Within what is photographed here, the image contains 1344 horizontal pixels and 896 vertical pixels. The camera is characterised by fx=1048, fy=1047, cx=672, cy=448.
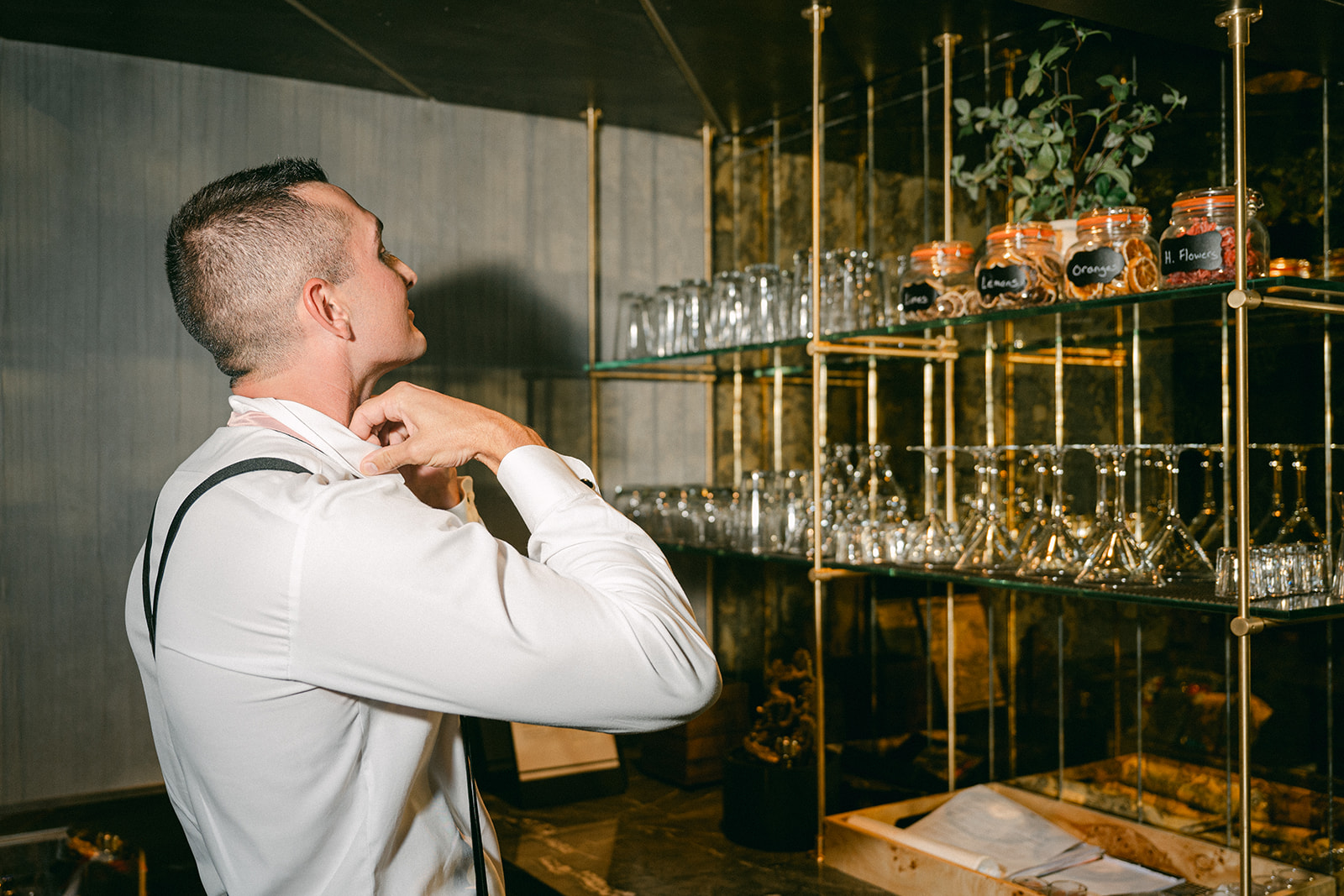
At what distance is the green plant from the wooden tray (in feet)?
4.01

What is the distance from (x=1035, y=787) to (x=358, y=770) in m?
1.72

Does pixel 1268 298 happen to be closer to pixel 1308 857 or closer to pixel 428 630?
pixel 1308 857

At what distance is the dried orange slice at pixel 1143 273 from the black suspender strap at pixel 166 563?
4.28ft

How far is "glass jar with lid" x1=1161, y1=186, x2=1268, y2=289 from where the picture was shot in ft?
5.13

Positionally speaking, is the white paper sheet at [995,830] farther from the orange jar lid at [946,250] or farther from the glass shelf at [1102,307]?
the orange jar lid at [946,250]

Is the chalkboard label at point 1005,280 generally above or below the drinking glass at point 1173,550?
above

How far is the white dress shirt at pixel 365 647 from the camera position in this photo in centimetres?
99

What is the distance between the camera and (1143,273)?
5.78ft

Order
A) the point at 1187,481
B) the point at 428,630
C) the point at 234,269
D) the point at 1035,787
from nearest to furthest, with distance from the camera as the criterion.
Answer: the point at 428,630 < the point at 234,269 < the point at 1187,481 < the point at 1035,787

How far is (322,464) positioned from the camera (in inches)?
46.3

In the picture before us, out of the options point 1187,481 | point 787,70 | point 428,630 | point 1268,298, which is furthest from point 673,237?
point 428,630

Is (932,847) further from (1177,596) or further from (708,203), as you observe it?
(708,203)

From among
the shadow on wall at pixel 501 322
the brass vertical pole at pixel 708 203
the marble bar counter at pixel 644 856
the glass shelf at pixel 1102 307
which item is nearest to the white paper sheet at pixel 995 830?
the marble bar counter at pixel 644 856

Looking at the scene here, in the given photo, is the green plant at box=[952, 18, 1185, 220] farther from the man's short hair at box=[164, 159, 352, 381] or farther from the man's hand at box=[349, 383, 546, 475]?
the man's short hair at box=[164, 159, 352, 381]
